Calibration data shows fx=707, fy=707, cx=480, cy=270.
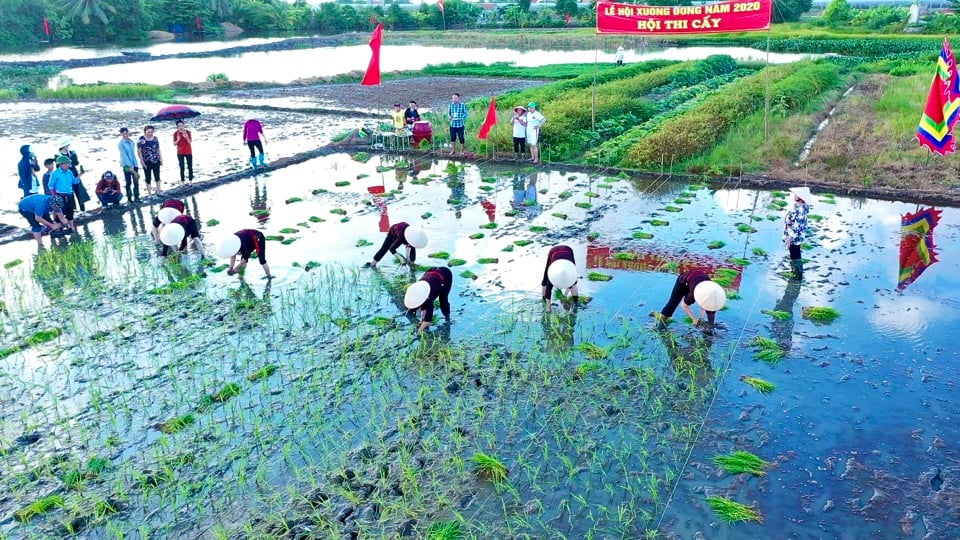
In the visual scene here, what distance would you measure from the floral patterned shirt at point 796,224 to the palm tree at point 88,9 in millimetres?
54592

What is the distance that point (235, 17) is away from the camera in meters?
60.4

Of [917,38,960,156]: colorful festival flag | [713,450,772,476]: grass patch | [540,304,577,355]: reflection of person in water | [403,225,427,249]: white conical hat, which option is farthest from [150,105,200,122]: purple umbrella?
[917,38,960,156]: colorful festival flag

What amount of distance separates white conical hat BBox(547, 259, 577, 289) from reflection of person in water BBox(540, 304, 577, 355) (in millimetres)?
626

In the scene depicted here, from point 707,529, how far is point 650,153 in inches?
417

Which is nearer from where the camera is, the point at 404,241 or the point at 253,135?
the point at 404,241

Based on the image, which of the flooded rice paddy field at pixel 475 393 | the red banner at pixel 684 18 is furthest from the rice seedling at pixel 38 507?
the red banner at pixel 684 18

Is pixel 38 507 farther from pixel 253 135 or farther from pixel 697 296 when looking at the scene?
pixel 253 135

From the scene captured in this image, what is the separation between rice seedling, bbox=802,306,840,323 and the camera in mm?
7934

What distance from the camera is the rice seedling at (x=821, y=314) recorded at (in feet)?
26.0

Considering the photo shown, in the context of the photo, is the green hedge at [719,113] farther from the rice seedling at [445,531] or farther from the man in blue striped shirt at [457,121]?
the rice seedling at [445,531]

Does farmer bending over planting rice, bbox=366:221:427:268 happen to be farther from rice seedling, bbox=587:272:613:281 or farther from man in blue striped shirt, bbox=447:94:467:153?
man in blue striped shirt, bbox=447:94:467:153

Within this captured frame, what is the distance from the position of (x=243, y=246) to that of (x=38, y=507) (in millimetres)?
4312

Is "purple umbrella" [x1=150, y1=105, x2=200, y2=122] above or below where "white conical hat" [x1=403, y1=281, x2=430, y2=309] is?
above

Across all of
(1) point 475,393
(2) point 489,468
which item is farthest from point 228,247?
(2) point 489,468
